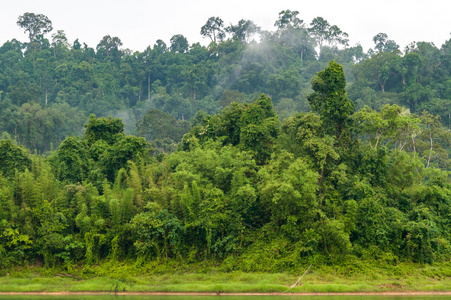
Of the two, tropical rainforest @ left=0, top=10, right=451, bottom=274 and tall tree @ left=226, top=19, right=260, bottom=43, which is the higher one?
tall tree @ left=226, top=19, right=260, bottom=43

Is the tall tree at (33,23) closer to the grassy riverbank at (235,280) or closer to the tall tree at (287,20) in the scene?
the tall tree at (287,20)

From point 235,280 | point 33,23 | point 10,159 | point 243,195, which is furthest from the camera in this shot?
point 33,23

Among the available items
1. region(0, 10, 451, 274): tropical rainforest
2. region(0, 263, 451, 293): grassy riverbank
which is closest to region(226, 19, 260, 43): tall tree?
region(0, 10, 451, 274): tropical rainforest

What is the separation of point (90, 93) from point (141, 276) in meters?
41.9

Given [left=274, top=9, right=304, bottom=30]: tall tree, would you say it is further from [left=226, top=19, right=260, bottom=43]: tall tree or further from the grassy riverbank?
the grassy riverbank

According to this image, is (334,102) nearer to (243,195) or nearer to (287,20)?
(243,195)

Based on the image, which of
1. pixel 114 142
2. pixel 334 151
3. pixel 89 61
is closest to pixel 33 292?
pixel 114 142

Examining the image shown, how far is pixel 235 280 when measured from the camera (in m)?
20.5

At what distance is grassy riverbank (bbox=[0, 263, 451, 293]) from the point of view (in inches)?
776

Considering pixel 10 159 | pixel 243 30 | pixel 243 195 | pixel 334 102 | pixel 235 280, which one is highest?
pixel 243 30

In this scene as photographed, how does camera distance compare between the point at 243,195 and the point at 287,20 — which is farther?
the point at 287,20

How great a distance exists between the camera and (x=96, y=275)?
21328 mm

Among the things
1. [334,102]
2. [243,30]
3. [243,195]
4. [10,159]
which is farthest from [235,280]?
[243,30]

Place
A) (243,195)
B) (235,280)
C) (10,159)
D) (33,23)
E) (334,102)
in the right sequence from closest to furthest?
(235,280), (243,195), (334,102), (10,159), (33,23)
